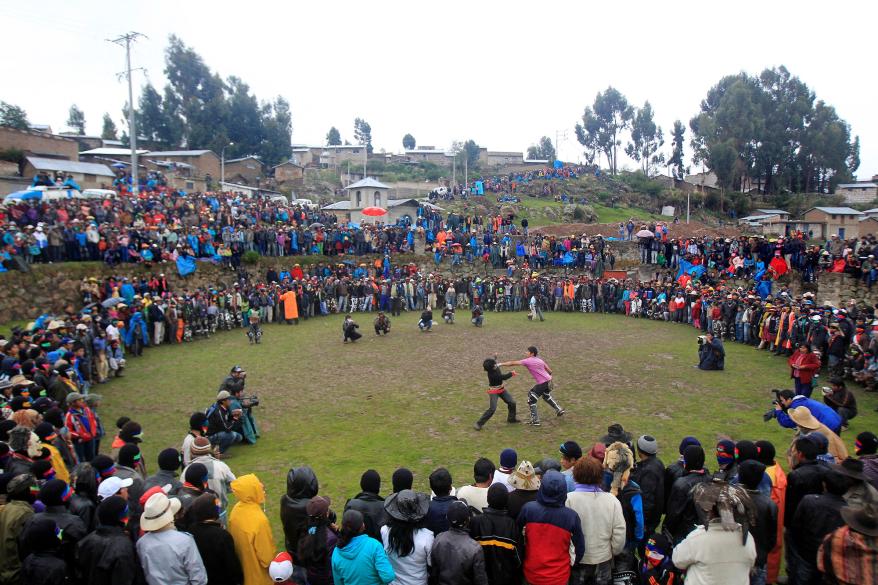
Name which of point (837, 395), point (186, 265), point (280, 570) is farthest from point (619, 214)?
point (280, 570)

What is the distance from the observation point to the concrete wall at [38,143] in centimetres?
3875

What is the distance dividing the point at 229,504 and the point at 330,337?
1312cm

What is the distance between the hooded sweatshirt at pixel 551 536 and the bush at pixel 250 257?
24.0 meters

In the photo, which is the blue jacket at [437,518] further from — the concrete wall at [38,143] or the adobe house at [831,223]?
the adobe house at [831,223]

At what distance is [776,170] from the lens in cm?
6550

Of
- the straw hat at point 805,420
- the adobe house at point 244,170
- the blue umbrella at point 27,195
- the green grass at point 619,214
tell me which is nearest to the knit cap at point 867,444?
the straw hat at point 805,420

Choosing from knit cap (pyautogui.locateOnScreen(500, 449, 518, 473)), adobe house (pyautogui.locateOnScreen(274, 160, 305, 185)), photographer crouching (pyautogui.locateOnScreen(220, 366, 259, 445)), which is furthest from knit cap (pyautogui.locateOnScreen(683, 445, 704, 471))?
adobe house (pyautogui.locateOnScreen(274, 160, 305, 185))

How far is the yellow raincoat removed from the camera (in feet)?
16.5

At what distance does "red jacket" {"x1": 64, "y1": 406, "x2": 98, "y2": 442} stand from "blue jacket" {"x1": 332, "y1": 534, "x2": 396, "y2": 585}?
6526 millimetres

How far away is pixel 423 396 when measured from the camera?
44.6ft

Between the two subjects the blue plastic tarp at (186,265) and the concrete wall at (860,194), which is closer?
the blue plastic tarp at (186,265)

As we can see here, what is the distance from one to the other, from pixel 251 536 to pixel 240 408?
18.6 ft

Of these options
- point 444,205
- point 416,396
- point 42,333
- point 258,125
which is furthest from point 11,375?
point 258,125

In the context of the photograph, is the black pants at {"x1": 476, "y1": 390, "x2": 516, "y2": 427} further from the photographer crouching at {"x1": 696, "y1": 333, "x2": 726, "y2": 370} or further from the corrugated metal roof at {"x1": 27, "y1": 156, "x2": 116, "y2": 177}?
the corrugated metal roof at {"x1": 27, "y1": 156, "x2": 116, "y2": 177}
